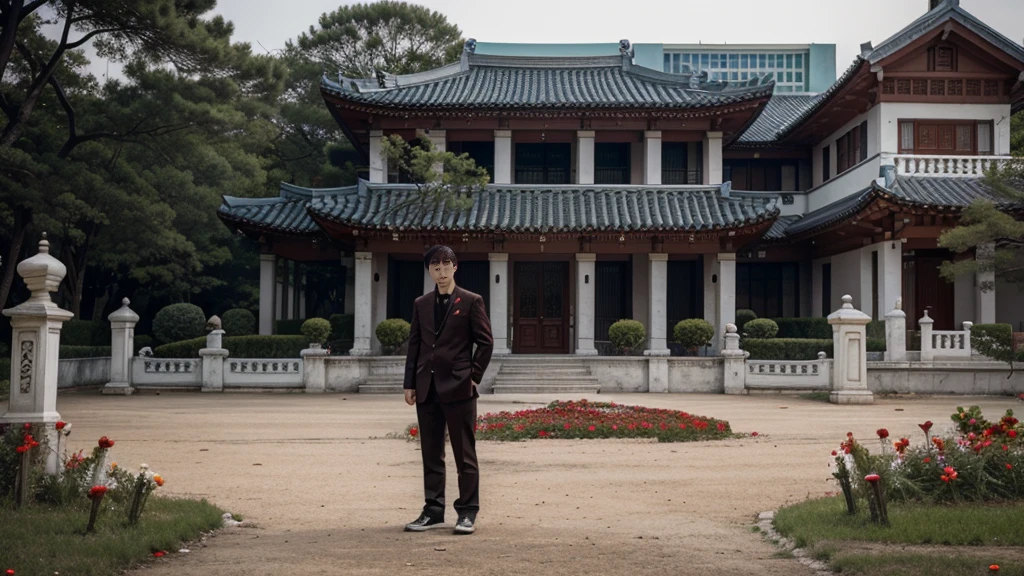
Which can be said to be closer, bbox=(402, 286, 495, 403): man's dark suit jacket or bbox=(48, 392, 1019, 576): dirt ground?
bbox=(48, 392, 1019, 576): dirt ground

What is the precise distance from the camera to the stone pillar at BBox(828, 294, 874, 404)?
19.0 m

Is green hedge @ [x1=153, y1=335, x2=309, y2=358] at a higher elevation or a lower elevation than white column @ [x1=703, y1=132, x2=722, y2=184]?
lower

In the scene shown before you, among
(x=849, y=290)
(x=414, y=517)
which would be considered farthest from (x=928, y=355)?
(x=414, y=517)

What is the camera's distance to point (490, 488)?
29.5ft

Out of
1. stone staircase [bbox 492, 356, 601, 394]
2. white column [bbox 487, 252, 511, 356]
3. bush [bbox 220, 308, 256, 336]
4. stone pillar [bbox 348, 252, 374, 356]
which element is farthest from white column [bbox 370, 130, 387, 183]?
stone staircase [bbox 492, 356, 601, 394]

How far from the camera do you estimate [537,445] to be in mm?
12422

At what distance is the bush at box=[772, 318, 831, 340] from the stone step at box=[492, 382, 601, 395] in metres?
6.38

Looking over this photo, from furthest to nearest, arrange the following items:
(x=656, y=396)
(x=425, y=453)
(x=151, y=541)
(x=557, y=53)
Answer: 1. (x=557, y=53)
2. (x=656, y=396)
3. (x=425, y=453)
4. (x=151, y=541)

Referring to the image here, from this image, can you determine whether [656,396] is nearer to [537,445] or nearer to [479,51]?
[537,445]

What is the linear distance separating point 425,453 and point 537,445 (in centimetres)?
569

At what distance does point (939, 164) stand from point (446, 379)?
2170 centimetres

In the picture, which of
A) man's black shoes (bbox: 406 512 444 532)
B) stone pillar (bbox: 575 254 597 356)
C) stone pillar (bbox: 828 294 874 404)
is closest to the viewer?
man's black shoes (bbox: 406 512 444 532)

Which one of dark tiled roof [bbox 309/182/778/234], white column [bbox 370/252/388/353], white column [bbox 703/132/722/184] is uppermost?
white column [bbox 703/132/722/184]

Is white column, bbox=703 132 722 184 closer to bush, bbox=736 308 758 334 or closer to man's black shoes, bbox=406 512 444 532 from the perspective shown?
bush, bbox=736 308 758 334
